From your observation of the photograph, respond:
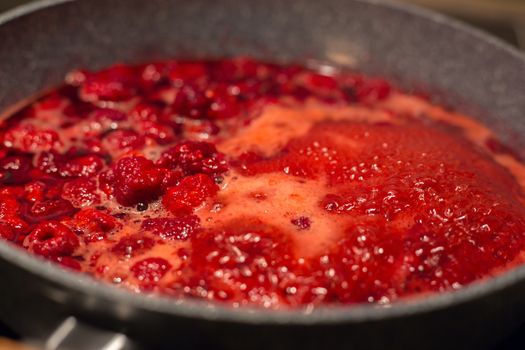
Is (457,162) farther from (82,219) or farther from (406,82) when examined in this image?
(82,219)

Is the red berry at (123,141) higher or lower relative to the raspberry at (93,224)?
higher

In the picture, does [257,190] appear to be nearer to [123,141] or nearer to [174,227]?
[174,227]

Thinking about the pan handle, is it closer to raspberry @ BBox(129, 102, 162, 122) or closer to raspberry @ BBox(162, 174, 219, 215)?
raspberry @ BBox(162, 174, 219, 215)

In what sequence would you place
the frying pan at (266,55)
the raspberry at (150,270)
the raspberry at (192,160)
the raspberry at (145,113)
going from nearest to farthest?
the frying pan at (266,55), the raspberry at (150,270), the raspberry at (192,160), the raspberry at (145,113)

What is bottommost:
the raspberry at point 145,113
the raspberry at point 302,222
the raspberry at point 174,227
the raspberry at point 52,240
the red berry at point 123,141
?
the raspberry at point 302,222

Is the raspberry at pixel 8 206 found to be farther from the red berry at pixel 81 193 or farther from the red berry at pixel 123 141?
the red berry at pixel 123 141

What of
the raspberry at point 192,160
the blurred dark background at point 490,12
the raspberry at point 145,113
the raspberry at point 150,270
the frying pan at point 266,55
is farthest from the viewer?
the blurred dark background at point 490,12

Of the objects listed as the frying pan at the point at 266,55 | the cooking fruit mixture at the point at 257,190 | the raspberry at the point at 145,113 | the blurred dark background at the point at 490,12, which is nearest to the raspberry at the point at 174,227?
the cooking fruit mixture at the point at 257,190

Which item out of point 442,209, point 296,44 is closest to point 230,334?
point 442,209

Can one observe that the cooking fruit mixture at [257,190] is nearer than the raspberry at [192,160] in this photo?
Yes
